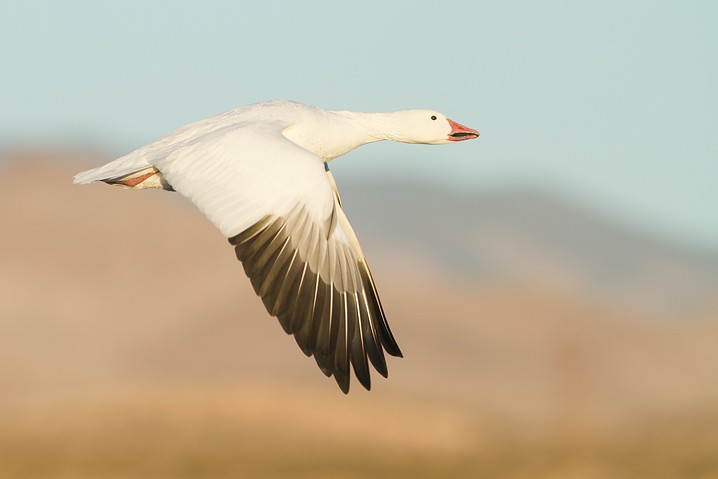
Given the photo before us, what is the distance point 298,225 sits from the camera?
8.73m

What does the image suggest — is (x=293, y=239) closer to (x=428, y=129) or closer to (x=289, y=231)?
(x=289, y=231)

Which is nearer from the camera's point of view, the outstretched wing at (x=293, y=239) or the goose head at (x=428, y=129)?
the outstretched wing at (x=293, y=239)

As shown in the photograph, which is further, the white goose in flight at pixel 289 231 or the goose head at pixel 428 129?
the goose head at pixel 428 129

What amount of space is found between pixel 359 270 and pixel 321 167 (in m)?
0.88

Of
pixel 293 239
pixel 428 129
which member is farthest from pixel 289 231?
pixel 428 129

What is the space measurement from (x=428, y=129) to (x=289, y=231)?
3.11m

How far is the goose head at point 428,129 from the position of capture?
11273 millimetres

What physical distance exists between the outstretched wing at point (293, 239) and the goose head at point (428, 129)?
2182 mm

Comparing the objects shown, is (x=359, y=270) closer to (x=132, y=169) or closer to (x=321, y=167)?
(x=321, y=167)

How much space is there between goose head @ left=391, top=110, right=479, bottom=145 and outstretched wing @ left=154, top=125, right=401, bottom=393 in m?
2.18

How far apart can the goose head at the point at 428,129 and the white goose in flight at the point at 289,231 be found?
5.54 ft

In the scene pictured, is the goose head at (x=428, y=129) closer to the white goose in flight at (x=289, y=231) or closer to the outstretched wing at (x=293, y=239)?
the white goose in flight at (x=289, y=231)

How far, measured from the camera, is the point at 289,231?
343 inches

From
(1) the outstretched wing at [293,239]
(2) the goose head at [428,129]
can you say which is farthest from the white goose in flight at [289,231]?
(2) the goose head at [428,129]
